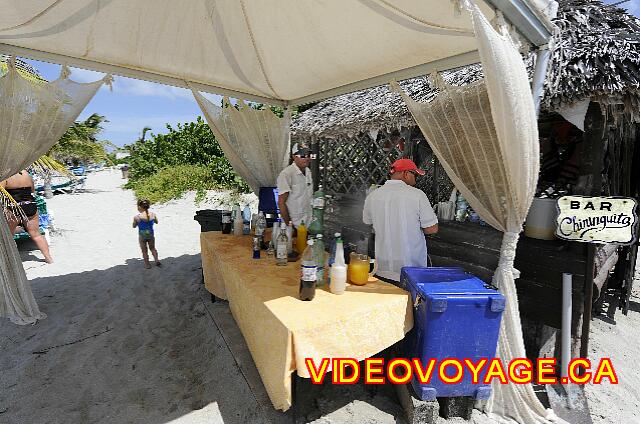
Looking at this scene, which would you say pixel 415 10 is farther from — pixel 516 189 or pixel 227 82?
pixel 227 82

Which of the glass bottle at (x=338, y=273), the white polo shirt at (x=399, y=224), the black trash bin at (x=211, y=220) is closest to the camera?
the glass bottle at (x=338, y=273)

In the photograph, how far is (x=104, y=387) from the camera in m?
2.77

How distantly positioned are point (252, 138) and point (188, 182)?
34.6 feet

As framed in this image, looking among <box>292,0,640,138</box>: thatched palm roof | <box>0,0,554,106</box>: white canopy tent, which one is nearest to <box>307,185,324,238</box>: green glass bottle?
<box>0,0,554,106</box>: white canopy tent

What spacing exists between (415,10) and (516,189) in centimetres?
163

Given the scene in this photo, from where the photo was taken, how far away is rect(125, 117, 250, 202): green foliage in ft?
48.0

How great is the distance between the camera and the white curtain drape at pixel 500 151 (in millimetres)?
2055

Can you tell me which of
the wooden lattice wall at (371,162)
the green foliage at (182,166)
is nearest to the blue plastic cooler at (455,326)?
the wooden lattice wall at (371,162)

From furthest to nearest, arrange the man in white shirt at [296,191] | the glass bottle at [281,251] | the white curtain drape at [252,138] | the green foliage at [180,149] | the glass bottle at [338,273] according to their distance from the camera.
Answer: the green foliage at [180,149], the white curtain drape at [252,138], the man in white shirt at [296,191], the glass bottle at [281,251], the glass bottle at [338,273]

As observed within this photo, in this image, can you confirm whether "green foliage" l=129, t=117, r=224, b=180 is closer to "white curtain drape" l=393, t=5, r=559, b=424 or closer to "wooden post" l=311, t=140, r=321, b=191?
"wooden post" l=311, t=140, r=321, b=191

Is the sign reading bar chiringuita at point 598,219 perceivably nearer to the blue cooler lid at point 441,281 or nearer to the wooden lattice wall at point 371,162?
the blue cooler lid at point 441,281

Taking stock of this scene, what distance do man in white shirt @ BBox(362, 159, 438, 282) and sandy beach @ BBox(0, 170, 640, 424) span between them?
1104 millimetres

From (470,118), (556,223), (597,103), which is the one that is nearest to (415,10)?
(470,118)

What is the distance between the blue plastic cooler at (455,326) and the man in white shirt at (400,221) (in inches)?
16.7
